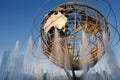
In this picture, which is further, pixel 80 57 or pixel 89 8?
pixel 89 8

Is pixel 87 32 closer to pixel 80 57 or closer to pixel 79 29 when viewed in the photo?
pixel 79 29

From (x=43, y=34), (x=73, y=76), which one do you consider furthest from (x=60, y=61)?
(x=43, y=34)

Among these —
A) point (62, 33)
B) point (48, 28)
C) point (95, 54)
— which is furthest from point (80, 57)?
point (48, 28)

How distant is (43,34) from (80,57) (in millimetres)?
2339

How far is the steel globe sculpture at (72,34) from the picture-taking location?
1027cm

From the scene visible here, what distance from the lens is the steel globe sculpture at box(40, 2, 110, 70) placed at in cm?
1027

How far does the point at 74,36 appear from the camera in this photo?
1023 cm

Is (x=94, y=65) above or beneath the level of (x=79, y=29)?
Answer: beneath

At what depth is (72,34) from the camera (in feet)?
33.8

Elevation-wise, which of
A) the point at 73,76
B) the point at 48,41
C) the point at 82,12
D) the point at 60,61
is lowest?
the point at 73,76

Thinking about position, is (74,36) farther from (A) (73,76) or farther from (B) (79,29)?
(A) (73,76)

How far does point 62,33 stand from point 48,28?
799 mm

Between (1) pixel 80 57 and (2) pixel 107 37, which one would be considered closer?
(1) pixel 80 57

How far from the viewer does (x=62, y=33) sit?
34.8ft
